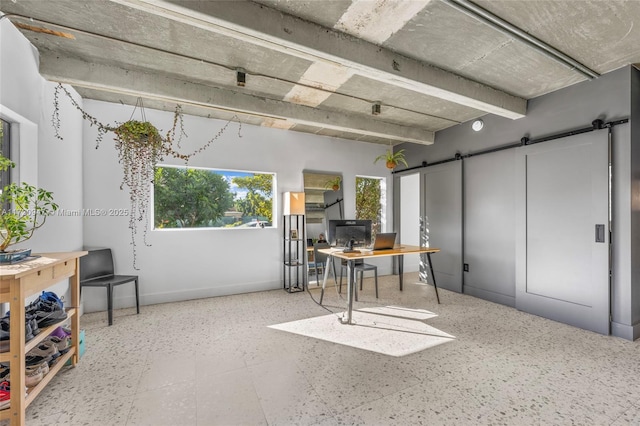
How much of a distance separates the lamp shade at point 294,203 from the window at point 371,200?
62.3 inches

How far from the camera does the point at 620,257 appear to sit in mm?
2902

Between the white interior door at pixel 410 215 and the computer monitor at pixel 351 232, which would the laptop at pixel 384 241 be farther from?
the white interior door at pixel 410 215

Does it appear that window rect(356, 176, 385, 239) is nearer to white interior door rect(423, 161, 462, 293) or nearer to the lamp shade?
white interior door rect(423, 161, 462, 293)

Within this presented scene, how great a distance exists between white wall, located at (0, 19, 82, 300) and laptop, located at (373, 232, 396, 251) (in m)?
3.57

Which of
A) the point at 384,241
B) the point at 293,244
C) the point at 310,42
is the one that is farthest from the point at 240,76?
the point at 293,244

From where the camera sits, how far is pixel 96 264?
349 cm

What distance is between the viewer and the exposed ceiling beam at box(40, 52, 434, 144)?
2.74m

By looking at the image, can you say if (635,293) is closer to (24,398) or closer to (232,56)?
(232,56)

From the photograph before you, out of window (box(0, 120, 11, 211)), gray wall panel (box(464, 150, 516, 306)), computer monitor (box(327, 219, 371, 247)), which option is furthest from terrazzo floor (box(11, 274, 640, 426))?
window (box(0, 120, 11, 211))

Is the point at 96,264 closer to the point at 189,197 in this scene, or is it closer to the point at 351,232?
the point at 189,197

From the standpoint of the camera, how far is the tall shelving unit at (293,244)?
4.59 m

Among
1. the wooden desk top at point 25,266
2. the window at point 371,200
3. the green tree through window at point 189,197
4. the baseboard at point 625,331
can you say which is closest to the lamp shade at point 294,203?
the green tree through window at point 189,197

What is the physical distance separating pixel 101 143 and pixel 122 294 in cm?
209

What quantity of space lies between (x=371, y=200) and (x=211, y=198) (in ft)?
10.5
